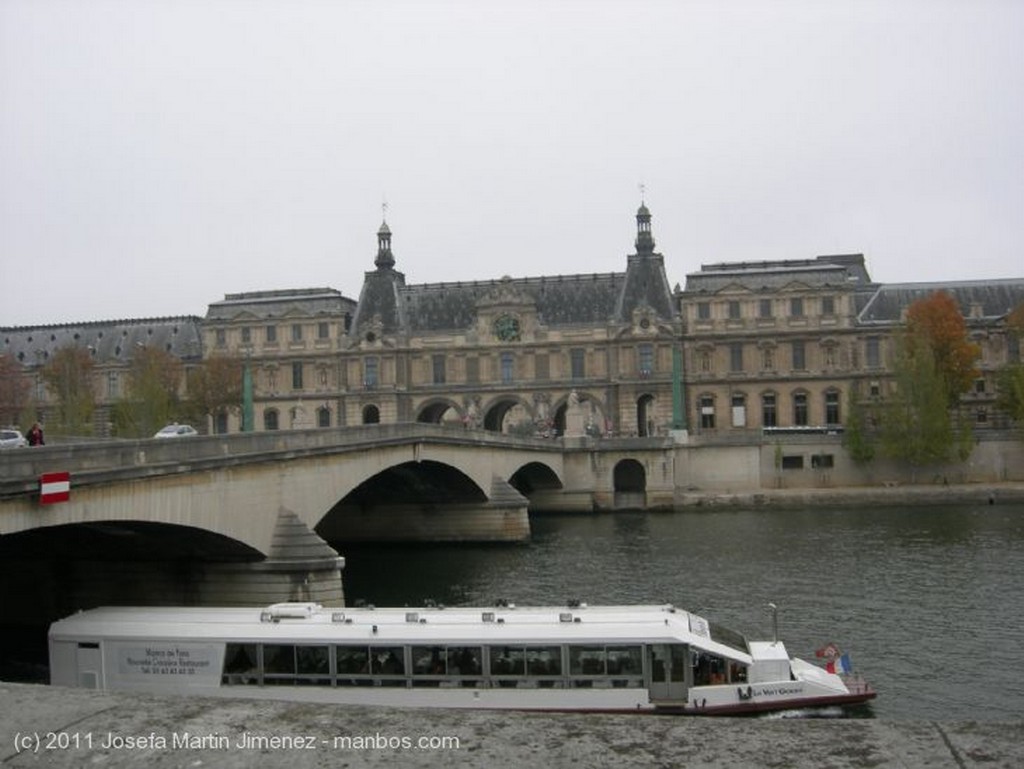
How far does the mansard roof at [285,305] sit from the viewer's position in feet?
402

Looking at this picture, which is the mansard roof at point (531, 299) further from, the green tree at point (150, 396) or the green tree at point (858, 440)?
the green tree at point (858, 440)

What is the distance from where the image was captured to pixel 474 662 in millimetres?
27969

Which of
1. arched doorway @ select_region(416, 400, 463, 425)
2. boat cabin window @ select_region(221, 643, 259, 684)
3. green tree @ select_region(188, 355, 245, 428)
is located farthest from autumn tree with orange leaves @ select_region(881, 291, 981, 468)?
boat cabin window @ select_region(221, 643, 259, 684)

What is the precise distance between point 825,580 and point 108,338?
101093mm

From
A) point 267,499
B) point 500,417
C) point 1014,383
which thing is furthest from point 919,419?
point 267,499

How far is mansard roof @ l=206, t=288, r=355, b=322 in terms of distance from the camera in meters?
122

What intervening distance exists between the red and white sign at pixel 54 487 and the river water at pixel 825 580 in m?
20.1

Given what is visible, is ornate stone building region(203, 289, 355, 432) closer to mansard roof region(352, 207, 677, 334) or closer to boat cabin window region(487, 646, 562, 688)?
mansard roof region(352, 207, 677, 334)

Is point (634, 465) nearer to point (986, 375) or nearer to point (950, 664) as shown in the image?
point (986, 375)

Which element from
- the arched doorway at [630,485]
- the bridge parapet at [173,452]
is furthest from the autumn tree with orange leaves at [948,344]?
the bridge parapet at [173,452]

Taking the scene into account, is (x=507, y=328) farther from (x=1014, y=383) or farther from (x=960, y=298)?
(x=1014, y=383)

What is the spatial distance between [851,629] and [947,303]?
230 feet

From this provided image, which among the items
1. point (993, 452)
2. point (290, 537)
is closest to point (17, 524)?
point (290, 537)

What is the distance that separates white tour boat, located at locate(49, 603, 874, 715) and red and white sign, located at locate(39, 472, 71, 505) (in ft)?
13.7
